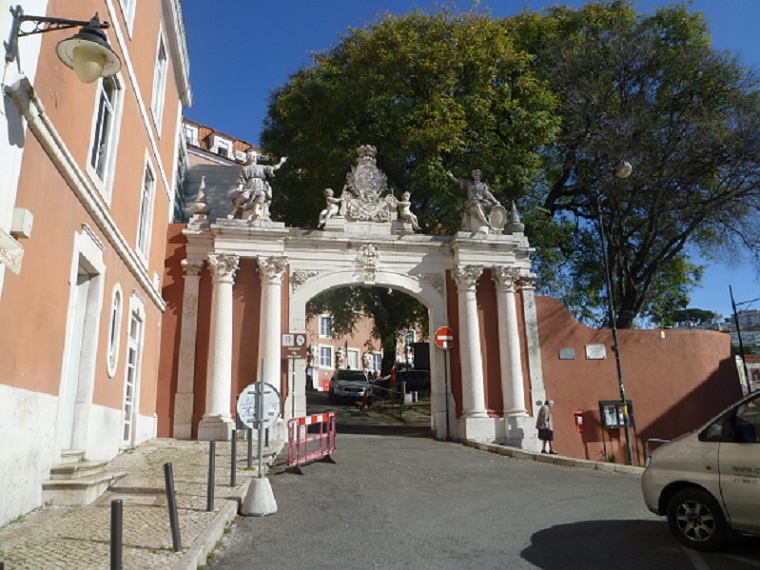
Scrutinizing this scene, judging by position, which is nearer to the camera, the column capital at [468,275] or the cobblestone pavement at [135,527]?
the cobblestone pavement at [135,527]

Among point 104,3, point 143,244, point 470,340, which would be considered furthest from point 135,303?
point 470,340

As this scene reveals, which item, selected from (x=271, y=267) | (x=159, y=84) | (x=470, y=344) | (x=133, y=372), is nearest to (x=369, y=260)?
(x=271, y=267)

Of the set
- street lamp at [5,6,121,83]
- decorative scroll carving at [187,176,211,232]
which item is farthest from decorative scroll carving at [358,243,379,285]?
street lamp at [5,6,121,83]

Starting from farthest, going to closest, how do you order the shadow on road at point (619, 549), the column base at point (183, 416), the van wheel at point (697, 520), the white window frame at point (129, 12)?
the column base at point (183, 416)
the white window frame at point (129, 12)
the van wheel at point (697, 520)
the shadow on road at point (619, 549)

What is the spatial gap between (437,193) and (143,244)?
357 inches

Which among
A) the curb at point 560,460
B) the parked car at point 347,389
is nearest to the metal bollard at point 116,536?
the curb at point 560,460

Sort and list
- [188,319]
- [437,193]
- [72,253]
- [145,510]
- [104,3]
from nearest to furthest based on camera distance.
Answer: [145,510] < [72,253] < [104,3] < [188,319] < [437,193]

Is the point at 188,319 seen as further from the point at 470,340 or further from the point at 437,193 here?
the point at 437,193

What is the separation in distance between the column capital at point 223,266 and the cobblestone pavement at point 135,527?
611 centimetres

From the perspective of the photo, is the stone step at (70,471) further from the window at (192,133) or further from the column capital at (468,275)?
the window at (192,133)

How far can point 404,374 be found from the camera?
91.7 ft

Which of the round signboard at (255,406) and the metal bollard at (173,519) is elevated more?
the round signboard at (255,406)

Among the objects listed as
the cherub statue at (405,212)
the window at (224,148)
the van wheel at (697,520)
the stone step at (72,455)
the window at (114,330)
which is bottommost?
the van wheel at (697,520)

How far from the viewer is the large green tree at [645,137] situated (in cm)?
1873
